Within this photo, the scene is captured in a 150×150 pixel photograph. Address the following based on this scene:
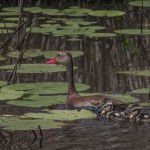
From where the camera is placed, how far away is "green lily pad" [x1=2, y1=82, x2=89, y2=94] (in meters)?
9.74

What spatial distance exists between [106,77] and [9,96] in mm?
2037

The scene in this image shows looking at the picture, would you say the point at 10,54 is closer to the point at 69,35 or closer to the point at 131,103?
the point at 69,35

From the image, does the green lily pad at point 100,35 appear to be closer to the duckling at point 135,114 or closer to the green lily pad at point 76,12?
the green lily pad at point 76,12

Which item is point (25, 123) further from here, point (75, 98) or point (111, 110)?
point (75, 98)

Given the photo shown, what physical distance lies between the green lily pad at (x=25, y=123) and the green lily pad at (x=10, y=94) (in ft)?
2.51

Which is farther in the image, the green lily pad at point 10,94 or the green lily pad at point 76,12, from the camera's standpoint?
the green lily pad at point 76,12

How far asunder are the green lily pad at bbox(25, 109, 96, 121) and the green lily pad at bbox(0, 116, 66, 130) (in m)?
0.09

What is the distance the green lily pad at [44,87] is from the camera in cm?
974

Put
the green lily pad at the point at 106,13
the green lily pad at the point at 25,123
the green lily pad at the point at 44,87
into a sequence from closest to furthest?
the green lily pad at the point at 25,123, the green lily pad at the point at 44,87, the green lily pad at the point at 106,13

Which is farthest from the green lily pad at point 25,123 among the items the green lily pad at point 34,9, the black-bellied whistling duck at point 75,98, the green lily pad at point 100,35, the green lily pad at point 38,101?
the green lily pad at point 34,9

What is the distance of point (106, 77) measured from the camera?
1102 centimetres

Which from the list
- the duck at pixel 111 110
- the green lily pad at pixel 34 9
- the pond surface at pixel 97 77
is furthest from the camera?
the green lily pad at pixel 34 9

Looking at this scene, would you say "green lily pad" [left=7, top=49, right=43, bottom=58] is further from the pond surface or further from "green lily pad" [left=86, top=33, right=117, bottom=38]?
"green lily pad" [left=86, top=33, right=117, bottom=38]

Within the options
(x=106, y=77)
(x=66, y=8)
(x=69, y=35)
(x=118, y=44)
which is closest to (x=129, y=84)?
(x=106, y=77)
